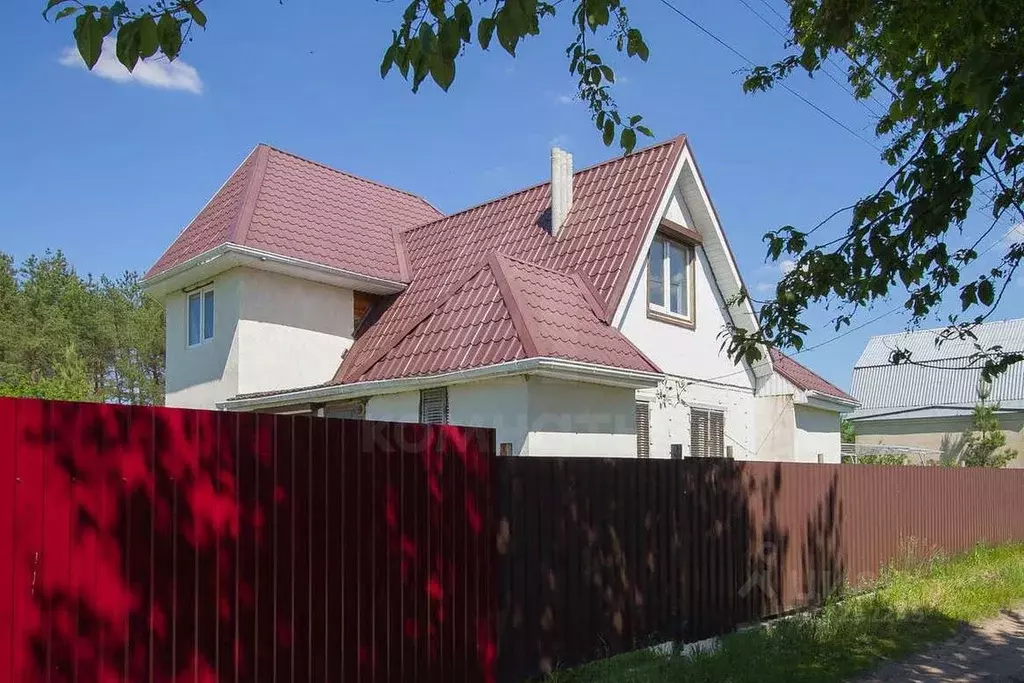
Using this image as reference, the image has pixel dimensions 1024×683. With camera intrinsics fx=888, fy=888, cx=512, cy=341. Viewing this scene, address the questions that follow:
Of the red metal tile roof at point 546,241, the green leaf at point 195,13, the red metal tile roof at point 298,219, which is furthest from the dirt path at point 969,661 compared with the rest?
Answer: the red metal tile roof at point 298,219

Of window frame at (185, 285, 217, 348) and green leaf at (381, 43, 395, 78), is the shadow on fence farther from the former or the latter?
window frame at (185, 285, 217, 348)

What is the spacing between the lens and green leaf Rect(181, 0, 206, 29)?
3590 mm

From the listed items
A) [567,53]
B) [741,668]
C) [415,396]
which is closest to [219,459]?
[567,53]

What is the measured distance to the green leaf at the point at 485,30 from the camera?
3893 mm

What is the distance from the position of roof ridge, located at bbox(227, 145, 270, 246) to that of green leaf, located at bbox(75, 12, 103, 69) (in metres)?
11.1

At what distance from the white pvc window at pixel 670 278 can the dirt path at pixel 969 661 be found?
7096 millimetres

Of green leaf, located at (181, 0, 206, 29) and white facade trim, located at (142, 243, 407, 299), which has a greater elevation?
white facade trim, located at (142, 243, 407, 299)

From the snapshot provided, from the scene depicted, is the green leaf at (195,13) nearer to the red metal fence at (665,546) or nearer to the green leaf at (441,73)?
the green leaf at (441,73)

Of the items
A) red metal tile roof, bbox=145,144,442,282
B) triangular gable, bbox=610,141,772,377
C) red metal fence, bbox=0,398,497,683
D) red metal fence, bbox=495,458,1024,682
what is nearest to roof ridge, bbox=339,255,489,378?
red metal tile roof, bbox=145,144,442,282

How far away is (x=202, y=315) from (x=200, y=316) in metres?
0.09

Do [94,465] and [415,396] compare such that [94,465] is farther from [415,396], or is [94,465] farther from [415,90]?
[415,396]

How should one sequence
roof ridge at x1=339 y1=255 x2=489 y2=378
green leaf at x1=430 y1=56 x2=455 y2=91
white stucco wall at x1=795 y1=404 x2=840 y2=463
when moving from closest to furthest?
1. green leaf at x1=430 y1=56 x2=455 y2=91
2. roof ridge at x1=339 y1=255 x2=489 y2=378
3. white stucco wall at x1=795 y1=404 x2=840 y2=463

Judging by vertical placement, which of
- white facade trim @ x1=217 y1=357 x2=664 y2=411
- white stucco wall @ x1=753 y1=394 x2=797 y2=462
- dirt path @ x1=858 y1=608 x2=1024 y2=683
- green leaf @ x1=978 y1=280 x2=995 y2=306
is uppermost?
green leaf @ x1=978 y1=280 x2=995 y2=306

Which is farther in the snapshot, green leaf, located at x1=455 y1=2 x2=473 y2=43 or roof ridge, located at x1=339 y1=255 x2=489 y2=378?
roof ridge, located at x1=339 y1=255 x2=489 y2=378
